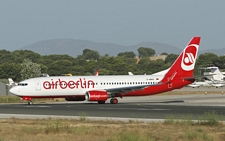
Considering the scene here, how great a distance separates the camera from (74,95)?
52312 millimetres

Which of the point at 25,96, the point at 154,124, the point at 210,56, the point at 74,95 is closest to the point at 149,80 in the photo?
the point at 74,95

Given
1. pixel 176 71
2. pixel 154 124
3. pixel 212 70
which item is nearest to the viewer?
pixel 154 124

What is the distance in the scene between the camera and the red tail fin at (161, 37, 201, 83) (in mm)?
54562

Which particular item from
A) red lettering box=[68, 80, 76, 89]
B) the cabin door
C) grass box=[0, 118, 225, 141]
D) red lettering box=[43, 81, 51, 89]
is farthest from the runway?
grass box=[0, 118, 225, 141]

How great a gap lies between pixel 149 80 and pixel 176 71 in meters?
3.25

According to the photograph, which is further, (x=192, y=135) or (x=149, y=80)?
(x=149, y=80)

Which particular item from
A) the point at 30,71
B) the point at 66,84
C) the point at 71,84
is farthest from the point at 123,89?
the point at 30,71

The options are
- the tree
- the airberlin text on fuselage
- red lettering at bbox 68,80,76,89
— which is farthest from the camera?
the tree

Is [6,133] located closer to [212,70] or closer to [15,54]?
[212,70]

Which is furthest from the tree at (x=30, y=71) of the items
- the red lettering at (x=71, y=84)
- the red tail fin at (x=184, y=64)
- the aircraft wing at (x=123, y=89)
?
the red tail fin at (x=184, y=64)

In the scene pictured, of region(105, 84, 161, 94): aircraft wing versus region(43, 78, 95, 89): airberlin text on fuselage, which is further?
region(105, 84, 161, 94): aircraft wing

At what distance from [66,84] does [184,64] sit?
13.3 m

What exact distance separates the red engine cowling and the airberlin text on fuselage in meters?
1.31

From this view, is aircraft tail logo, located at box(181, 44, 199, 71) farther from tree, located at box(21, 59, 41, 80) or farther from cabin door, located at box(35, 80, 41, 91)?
tree, located at box(21, 59, 41, 80)
